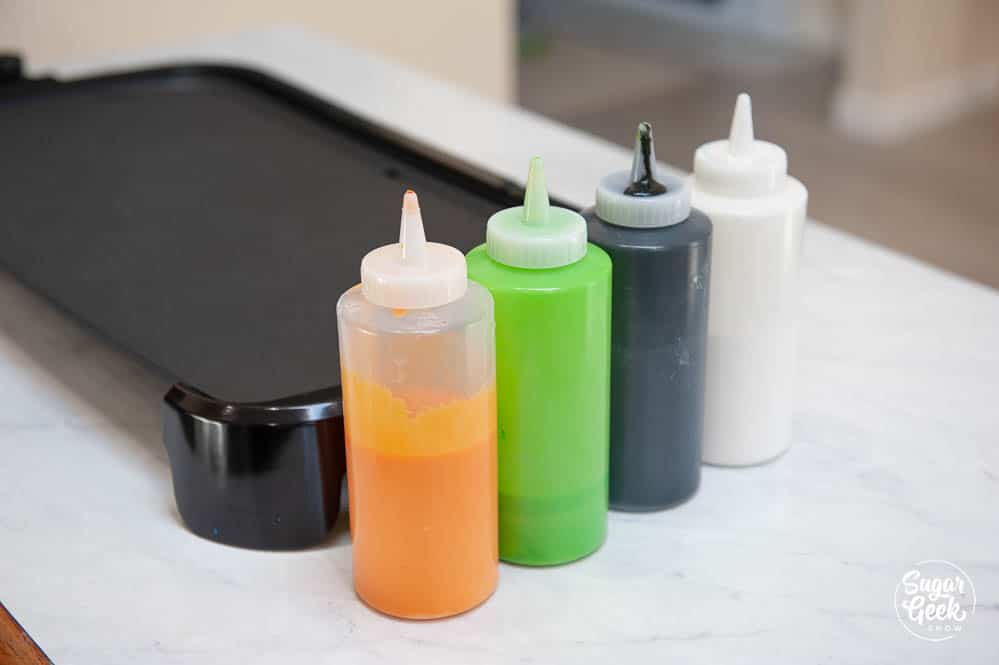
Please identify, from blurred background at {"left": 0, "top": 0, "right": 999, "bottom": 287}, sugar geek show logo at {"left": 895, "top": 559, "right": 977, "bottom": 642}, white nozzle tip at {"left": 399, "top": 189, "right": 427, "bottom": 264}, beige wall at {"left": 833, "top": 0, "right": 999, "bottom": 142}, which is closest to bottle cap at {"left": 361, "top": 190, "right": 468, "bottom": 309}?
white nozzle tip at {"left": 399, "top": 189, "right": 427, "bottom": 264}

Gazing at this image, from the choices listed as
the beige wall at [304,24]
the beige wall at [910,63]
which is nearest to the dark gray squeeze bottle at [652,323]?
the beige wall at [304,24]

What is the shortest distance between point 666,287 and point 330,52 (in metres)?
0.96

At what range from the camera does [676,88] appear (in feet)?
11.3

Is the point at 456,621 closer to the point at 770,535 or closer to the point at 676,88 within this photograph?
the point at 770,535

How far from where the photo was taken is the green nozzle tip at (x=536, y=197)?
1.94ft

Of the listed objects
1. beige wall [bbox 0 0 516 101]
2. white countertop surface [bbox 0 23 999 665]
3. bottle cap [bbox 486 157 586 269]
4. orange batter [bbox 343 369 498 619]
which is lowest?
beige wall [bbox 0 0 516 101]

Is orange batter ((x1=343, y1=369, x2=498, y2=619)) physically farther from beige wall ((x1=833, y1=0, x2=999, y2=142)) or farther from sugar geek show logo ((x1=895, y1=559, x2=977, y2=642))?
beige wall ((x1=833, y1=0, x2=999, y2=142))

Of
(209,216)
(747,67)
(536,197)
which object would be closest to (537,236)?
(536,197)

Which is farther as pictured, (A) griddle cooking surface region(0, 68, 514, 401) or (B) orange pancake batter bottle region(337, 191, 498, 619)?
(A) griddle cooking surface region(0, 68, 514, 401)

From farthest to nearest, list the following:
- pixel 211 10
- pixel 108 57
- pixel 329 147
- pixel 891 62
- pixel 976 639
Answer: pixel 891 62 < pixel 211 10 < pixel 108 57 < pixel 329 147 < pixel 976 639

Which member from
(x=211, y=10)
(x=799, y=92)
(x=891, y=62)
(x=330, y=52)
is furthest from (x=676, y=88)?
(x=330, y=52)

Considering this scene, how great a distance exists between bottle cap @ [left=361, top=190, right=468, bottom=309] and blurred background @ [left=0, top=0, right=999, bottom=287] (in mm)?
1555

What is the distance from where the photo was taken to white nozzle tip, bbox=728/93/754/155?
0.67 m

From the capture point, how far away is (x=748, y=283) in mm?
677
